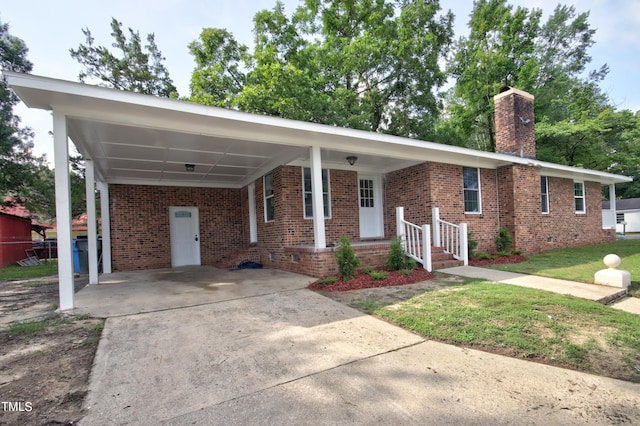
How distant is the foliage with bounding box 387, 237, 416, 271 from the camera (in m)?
6.84

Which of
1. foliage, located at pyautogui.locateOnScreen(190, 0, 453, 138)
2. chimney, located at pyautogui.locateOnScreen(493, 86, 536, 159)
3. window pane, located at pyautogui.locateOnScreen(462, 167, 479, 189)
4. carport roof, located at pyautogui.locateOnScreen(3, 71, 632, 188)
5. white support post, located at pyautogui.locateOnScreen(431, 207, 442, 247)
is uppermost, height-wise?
foliage, located at pyautogui.locateOnScreen(190, 0, 453, 138)

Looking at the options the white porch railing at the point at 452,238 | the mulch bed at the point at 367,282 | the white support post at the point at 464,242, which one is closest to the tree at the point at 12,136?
the mulch bed at the point at 367,282

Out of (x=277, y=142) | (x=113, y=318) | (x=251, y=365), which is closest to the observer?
(x=251, y=365)

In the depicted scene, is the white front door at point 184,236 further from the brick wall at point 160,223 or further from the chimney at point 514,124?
the chimney at point 514,124

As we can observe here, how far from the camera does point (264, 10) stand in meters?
17.2

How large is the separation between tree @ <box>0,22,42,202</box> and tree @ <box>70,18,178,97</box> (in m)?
2.28

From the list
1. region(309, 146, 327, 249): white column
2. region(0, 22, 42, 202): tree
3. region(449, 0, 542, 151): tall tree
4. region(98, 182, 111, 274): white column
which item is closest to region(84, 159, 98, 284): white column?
region(98, 182, 111, 274): white column

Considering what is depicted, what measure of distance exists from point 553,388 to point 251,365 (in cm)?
248

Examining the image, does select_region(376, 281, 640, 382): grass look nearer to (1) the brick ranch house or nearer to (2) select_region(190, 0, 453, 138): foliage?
(1) the brick ranch house

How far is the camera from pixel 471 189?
969 cm

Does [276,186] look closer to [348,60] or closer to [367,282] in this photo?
[367,282]

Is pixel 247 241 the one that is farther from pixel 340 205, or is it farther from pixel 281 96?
pixel 281 96

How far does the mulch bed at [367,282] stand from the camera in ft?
18.8

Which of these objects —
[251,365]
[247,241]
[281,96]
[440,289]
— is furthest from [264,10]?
[251,365]
